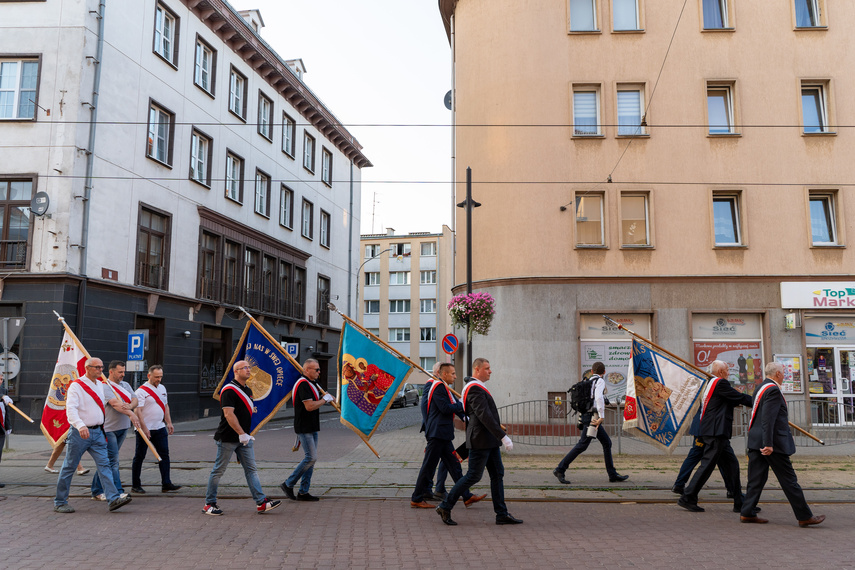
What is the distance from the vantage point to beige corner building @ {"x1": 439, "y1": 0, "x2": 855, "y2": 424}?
19312mm

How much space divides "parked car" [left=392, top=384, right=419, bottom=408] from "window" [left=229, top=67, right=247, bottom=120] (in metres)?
18.8

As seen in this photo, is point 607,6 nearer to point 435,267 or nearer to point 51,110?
point 51,110

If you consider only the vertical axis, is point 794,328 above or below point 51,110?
below

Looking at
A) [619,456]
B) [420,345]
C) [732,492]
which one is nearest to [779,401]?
[732,492]

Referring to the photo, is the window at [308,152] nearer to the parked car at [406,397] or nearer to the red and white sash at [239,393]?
the parked car at [406,397]

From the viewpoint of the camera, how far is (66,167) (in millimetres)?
21141

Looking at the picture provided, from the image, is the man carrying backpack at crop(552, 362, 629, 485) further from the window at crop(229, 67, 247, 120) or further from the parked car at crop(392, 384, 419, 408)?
the parked car at crop(392, 384, 419, 408)

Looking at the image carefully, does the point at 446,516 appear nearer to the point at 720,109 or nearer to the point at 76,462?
the point at 76,462

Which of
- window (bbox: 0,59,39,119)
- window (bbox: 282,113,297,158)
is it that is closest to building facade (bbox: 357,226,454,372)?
window (bbox: 282,113,297,158)

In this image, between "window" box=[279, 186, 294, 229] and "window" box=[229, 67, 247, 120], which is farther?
"window" box=[279, 186, 294, 229]

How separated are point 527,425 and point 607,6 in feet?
41.3

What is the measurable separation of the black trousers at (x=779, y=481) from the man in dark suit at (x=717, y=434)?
510mm

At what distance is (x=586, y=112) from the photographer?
20.5 meters

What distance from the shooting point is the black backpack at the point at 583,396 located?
11516 mm
